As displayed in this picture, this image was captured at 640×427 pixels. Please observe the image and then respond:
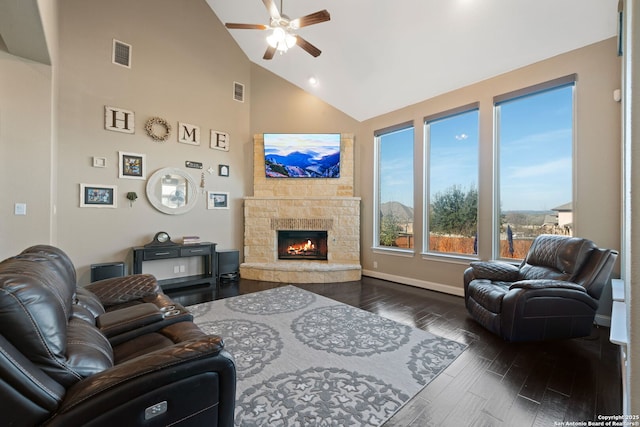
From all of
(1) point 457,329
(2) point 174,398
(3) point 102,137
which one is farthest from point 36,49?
(1) point 457,329

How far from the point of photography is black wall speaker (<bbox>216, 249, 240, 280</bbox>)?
490 cm

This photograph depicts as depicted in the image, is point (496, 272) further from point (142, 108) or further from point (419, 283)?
point (142, 108)

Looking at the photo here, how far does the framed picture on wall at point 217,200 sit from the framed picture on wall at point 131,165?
112 cm

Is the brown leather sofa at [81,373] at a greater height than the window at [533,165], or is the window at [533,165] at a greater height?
the window at [533,165]

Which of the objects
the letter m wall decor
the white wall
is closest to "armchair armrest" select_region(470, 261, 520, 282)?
the white wall

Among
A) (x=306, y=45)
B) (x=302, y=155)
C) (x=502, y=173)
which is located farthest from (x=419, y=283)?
(x=306, y=45)

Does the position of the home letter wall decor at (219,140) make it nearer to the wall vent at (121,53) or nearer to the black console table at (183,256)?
the wall vent at (121,53)

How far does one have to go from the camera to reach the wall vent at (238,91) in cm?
550

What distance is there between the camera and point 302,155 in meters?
5.45

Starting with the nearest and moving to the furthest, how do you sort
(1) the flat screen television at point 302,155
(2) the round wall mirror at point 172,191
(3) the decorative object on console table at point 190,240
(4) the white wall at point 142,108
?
(4) the white wall at point 142,108 → (2) the round wall mirror at point 172,191 → (3) the decorative object on console table at point 190,240 → (1) the flat screen television at point 302,155

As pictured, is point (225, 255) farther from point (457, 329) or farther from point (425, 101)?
point (425, 101)

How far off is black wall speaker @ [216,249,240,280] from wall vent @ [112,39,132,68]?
346 cm

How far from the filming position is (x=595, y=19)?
283 cm

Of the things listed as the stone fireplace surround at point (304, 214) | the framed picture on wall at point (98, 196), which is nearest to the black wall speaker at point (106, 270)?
the framed picture on wall at point (98, 196)
